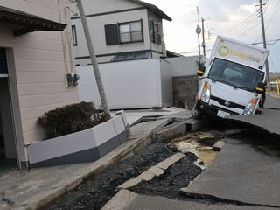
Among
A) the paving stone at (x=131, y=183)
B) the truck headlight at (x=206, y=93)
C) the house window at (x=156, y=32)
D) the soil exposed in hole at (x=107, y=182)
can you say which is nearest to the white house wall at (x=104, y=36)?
the house window at (x=156, y=32)

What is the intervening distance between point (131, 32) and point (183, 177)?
2369 cm

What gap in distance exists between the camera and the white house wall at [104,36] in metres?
30.8

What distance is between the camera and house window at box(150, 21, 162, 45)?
31456 mm

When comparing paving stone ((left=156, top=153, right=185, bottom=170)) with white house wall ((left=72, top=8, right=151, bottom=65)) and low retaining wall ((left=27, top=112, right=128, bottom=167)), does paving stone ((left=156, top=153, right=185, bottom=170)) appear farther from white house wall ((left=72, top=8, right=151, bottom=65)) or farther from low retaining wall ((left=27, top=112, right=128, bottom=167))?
white house wall ((left=72, top=8, right=151, bottom=65))

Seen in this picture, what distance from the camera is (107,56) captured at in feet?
105

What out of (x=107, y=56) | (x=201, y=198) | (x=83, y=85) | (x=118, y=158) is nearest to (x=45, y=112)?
(x=118, y=158)

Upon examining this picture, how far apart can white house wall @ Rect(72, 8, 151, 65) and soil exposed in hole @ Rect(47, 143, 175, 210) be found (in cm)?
2021

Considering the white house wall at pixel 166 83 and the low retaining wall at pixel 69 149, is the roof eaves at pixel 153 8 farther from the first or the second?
the low retaining wall at pixel 69 149

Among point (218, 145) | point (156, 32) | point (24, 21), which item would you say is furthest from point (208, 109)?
point (156, 32)

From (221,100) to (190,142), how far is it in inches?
111

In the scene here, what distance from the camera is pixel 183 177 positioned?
8.65 m

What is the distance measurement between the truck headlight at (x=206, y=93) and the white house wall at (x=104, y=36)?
52.0 feet

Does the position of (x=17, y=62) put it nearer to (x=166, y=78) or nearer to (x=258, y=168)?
(x=258, y=168)

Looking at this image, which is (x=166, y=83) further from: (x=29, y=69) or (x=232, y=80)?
(x=29, y=69)
